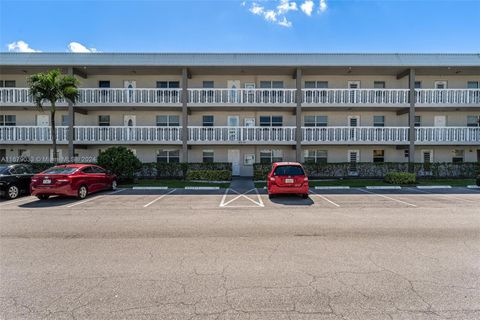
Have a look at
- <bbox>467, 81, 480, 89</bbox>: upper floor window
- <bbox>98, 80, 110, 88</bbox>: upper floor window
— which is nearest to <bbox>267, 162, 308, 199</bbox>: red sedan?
<bbox>98, 80, 110, 88</bbox>: upper floor window

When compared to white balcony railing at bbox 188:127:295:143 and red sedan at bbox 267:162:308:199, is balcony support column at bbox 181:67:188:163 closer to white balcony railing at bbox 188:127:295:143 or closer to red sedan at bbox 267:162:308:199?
white balcony railing at bbox 188:127:295:143

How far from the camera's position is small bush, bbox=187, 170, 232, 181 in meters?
18.9

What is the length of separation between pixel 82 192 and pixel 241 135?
1134cm

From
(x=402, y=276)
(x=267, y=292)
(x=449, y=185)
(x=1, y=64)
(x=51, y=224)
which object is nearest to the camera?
(x=267, y=292)

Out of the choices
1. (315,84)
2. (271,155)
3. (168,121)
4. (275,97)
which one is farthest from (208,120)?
Result: (315,84)

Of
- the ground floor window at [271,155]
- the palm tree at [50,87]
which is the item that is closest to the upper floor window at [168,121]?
the palm tree at [50,87]

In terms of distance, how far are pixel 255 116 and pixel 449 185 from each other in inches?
560

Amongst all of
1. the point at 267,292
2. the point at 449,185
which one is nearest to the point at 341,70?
the point at 449,185

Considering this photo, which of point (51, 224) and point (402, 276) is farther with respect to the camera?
point (51, 224)

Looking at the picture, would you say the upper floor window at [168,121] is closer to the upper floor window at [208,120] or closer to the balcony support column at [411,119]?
the upper floor window at [208,120]

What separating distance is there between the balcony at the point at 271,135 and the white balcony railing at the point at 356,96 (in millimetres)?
2036

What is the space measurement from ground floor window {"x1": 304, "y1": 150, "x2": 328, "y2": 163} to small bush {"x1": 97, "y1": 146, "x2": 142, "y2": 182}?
1350cm

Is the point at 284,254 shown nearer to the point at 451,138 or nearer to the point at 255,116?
the point at 255,116

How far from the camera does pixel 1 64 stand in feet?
65.5
